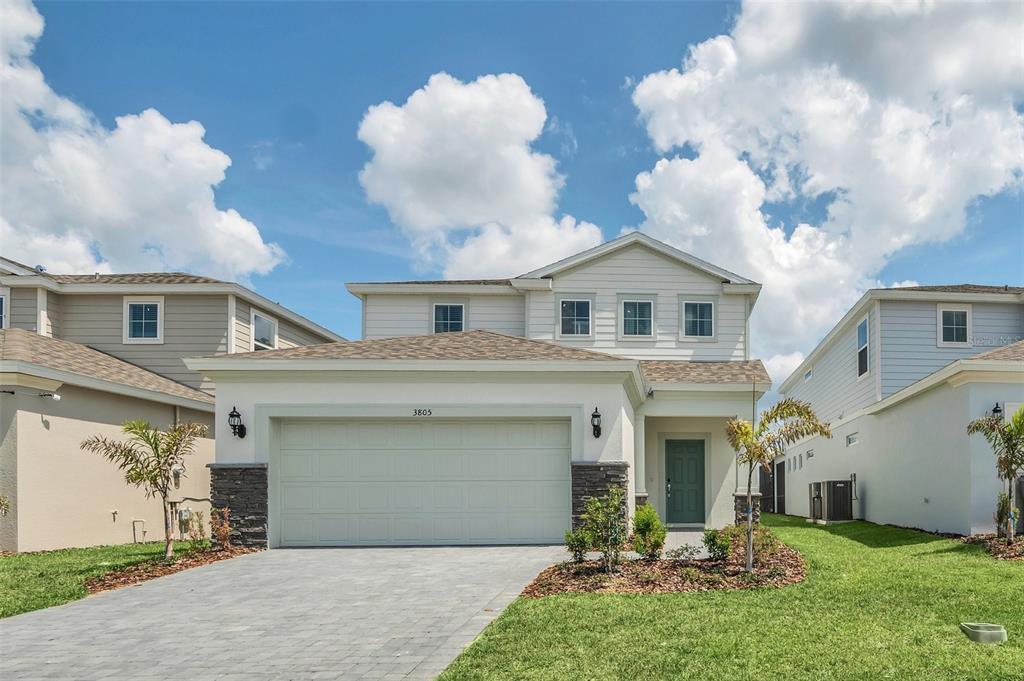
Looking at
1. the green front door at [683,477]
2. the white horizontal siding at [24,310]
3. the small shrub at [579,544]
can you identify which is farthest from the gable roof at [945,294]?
the white horizontal siding at [24,310]

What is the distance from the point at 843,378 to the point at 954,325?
13.7 ft

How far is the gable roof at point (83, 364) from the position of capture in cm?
1415

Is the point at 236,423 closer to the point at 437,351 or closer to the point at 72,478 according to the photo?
the point at 437,351

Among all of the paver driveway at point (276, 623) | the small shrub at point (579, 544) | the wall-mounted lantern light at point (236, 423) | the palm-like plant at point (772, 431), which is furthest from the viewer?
the wall-mounted lantern light at point (236, 423)

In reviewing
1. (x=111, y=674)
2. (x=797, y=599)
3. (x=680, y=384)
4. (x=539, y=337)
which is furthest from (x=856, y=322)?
(x=111, y=674)

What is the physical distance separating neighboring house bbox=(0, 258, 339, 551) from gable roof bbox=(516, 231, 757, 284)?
Answer: 7894 mm

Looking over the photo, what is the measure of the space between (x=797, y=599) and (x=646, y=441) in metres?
9.76

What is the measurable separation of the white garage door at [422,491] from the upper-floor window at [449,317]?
7029mm

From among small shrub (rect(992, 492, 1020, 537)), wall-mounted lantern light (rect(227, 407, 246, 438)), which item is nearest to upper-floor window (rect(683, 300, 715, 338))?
small shrub (rect(992, 492, 1020, 537))

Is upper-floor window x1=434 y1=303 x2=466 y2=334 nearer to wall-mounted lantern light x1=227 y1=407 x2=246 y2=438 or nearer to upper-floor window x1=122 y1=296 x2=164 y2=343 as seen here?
upper-floor window x1=122 y1=296 x2=164 y2=343

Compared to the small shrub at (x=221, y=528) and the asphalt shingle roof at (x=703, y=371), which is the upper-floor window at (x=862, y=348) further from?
the small shrub at (x=221, y=528)

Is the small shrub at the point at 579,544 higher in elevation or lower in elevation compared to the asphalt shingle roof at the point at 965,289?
lower

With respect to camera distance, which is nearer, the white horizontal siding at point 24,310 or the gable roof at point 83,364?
the gable roof at point 83,364

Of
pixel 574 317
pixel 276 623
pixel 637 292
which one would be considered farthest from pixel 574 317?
pixel 276 623
